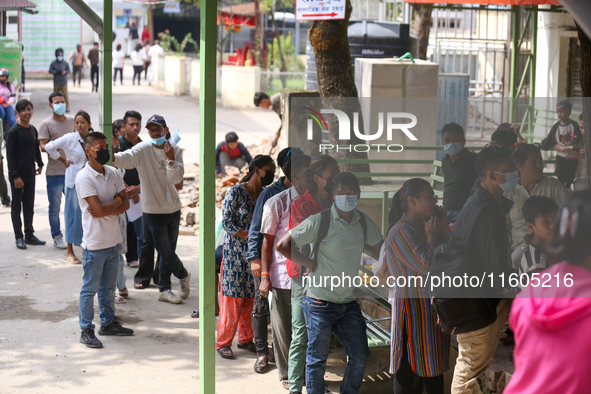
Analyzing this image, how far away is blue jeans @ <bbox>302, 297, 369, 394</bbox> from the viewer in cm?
441

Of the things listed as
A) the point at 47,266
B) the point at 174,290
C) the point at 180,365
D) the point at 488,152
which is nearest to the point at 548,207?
the point at 488,152

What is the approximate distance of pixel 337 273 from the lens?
14.3 feet

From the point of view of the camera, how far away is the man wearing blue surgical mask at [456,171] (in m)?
4.08

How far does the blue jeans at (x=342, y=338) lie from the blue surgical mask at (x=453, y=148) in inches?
45.3

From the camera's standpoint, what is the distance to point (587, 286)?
2.51m

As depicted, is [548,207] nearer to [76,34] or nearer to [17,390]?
[17,390]

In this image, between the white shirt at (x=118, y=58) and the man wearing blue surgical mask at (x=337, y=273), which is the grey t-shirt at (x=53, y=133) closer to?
the man wearing blue surgical mask at (x=337, y=273)

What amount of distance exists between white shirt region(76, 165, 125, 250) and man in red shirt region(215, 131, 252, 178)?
513cm

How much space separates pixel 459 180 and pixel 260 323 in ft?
7.23

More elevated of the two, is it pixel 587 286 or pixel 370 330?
pixel 587 286

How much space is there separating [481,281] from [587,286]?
4.63ft

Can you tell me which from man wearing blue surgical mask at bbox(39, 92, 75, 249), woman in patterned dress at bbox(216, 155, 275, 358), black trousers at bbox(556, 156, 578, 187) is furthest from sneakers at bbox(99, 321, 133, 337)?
black trousers at bbox(556, 156, 578, 187)

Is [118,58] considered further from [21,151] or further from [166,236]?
[166,236]

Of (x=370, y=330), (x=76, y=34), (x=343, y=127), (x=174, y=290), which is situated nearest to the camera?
(x=343, y=127)
